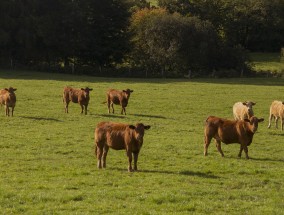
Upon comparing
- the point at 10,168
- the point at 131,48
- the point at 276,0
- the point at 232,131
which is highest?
the point at 276,0

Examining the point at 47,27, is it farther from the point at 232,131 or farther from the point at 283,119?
the point at 232,131

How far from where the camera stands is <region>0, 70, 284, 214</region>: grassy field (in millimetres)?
11438

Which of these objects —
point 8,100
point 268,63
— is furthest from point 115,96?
point 268,63

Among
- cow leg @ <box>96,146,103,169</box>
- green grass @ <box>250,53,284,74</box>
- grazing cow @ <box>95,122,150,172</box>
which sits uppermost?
green grass @ <box>250,53,284,74</box>

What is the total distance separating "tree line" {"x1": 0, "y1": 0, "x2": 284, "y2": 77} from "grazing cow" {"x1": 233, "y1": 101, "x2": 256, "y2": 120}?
31.9m

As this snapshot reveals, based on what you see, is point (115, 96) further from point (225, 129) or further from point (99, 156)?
point (99, 156)

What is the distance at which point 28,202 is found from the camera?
37.4 feet

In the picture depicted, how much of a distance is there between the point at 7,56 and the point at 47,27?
269 inches

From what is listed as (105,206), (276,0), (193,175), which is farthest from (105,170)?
(276,0)

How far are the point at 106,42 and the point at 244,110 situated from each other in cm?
4012

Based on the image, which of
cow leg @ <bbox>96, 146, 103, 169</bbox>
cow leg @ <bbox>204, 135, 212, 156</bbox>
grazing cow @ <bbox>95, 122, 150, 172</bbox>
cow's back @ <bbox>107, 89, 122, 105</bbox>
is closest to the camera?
grazing cow @ <bbox>95, 122, 150, 172</bbox>

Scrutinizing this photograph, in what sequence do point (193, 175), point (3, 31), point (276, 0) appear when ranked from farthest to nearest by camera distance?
1. point (276, 0)
2. point (3, 31)
3. point (193, 175)

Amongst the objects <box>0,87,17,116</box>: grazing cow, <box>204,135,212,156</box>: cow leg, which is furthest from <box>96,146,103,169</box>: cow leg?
<box>0,87,17,116</box>: grazing cow

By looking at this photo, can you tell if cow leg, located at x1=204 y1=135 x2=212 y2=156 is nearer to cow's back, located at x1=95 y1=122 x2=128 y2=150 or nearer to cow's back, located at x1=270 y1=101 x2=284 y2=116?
cow's back, located at x1=95 y1=122 x2=128 y2=150
